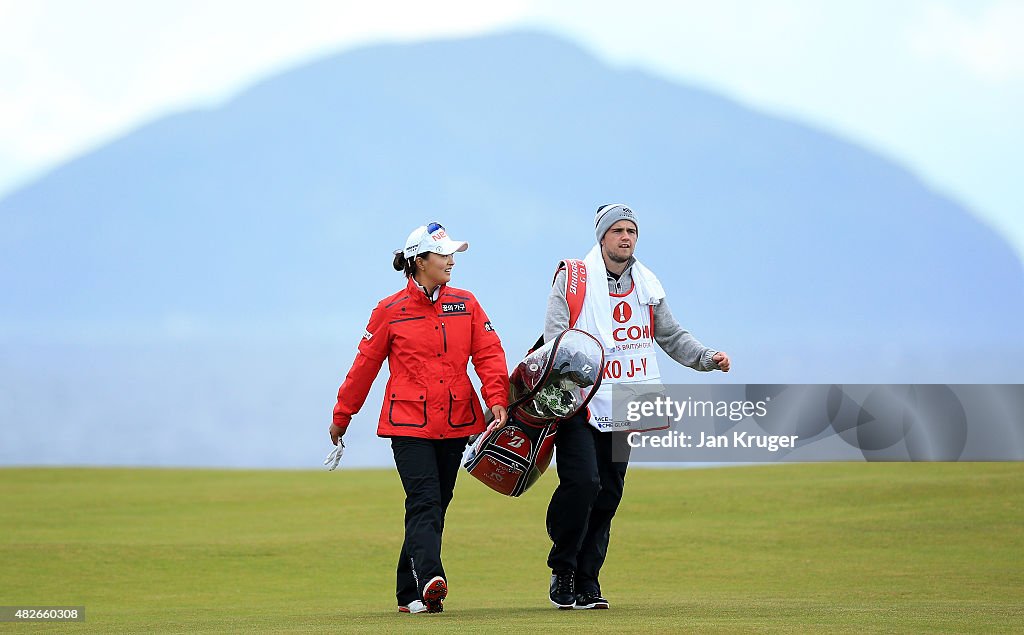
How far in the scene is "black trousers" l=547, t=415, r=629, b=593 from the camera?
7641 mm

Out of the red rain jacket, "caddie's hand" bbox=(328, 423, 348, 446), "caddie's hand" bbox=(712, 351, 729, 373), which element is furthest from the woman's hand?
"caddie's hand" bbox=(328, 423, 348, 446)

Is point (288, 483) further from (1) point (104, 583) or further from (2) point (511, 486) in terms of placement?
(2) point (511, 486)

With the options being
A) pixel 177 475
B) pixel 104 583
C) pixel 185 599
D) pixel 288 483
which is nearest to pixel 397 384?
pixel 185 599

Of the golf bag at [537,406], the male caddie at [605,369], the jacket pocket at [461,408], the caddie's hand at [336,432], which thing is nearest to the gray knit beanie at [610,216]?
the male caddie at [605,369]

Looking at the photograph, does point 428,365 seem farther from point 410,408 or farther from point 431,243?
point 431,243

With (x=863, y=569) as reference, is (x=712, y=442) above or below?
above

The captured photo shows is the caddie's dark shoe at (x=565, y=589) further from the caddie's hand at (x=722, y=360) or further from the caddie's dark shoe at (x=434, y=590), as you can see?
the caddie's hand at (x=722, y=360)

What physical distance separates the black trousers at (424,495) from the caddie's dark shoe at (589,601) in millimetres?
859

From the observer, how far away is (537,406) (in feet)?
25.6

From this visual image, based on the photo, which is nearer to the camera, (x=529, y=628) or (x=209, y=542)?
(x=529, y=628)

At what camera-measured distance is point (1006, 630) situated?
6.20 m

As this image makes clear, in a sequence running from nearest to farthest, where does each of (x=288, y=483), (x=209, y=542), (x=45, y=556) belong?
(x=45, y=556) → (x=209, y=542) → (x=288, y=483)

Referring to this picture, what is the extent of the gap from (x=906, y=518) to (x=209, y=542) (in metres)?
7.37

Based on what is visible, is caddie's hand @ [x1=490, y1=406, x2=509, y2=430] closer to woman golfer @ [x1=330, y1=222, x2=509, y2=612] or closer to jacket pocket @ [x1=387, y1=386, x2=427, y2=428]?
woman golfer @ [x1=330, y1=222, x2=509, y2=612]
